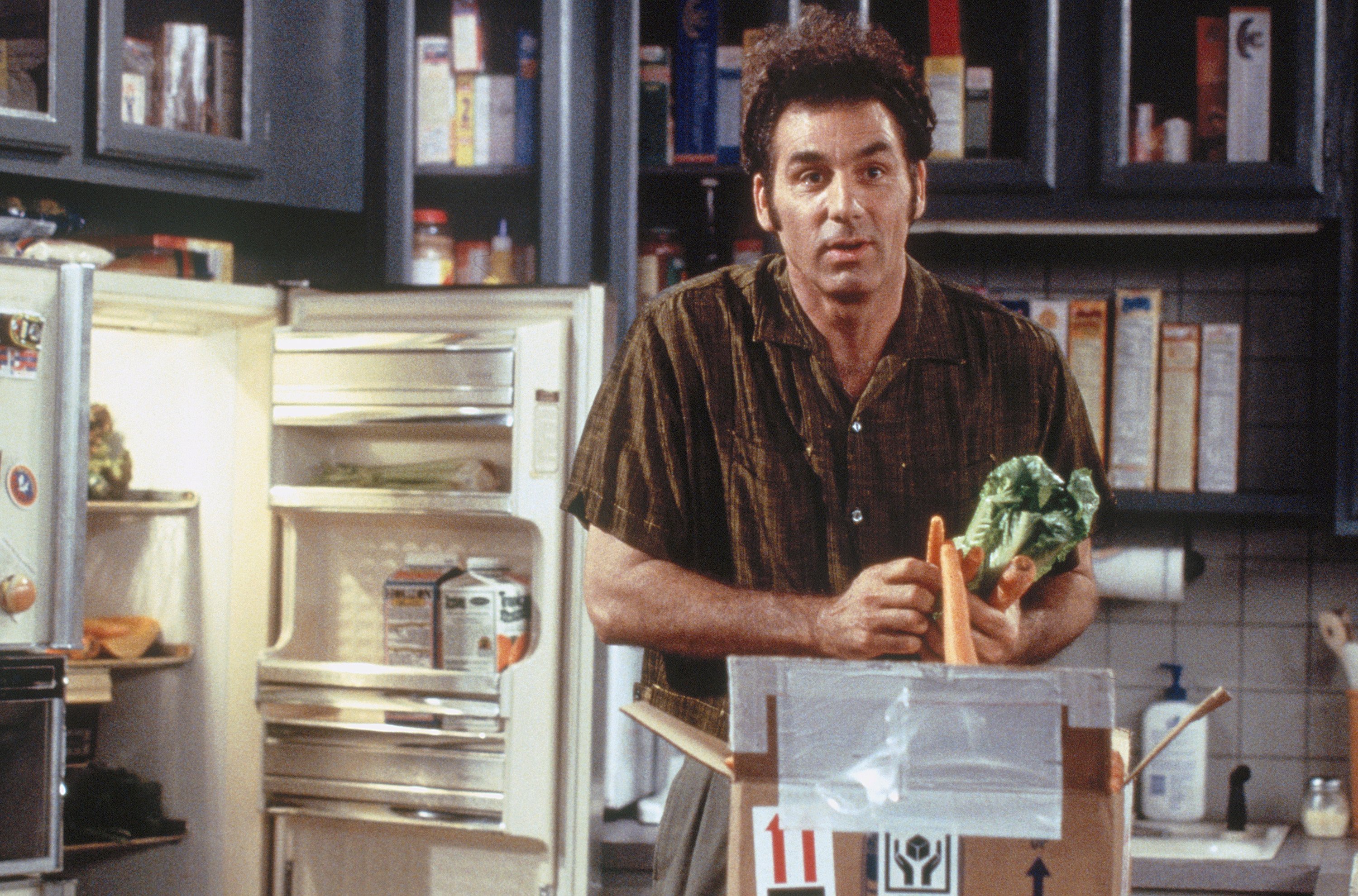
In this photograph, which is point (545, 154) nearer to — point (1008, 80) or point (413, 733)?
point (1008, 80)

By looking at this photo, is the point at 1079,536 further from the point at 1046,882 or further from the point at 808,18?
the point at 808,18

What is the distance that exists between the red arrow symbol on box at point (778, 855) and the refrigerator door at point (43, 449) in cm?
157

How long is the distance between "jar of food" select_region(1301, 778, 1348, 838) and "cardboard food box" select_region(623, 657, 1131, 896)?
6.53 feet

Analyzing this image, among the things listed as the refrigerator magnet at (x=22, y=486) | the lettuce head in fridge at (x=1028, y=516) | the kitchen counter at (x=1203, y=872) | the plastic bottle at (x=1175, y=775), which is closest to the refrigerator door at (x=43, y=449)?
the refrigerator magnet at (x=22, y=486)

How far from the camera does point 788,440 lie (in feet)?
4.46

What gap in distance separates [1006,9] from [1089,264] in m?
0.55

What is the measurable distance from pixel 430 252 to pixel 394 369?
12.6 inches

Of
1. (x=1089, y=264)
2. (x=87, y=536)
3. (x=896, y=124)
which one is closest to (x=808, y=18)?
(x=896, y=124)

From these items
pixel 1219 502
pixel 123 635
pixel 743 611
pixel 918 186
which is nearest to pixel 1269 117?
pixel 1219 502

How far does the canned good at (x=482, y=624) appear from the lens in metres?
2.35

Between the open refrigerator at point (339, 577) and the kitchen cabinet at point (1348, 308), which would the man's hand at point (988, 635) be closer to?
the open refrigerator at point (339, 577)

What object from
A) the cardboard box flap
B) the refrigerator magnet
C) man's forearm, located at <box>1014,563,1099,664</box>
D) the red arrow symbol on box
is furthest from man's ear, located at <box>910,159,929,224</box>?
the refrigerator magnet

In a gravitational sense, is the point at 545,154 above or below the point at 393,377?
above

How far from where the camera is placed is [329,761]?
7.96 ft
